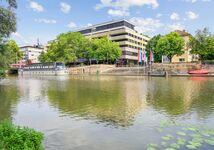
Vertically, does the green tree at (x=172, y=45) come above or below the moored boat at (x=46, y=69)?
above

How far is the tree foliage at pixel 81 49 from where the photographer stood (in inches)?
4642

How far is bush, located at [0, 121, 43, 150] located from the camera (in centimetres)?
804

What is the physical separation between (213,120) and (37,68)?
405ft

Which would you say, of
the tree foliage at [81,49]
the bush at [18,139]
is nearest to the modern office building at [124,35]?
the tree foliage at [81,49]

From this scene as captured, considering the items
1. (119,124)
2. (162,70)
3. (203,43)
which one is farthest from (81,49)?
(119,124)

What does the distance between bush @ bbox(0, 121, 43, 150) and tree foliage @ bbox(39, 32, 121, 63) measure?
10877 centimetres

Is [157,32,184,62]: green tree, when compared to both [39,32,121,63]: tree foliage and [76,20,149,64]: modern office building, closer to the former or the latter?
[39,32,121,63]: tree foliage

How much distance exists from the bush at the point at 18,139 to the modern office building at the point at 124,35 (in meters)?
125

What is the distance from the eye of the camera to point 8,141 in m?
8.20

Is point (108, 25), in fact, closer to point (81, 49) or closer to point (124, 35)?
point (124, 35)

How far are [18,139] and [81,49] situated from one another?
118m

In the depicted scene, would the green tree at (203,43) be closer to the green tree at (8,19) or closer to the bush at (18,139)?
the green tree at (8,19)

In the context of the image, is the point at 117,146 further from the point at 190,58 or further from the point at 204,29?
the point at 190,58

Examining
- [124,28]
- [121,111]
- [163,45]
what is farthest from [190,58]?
[121,111]
